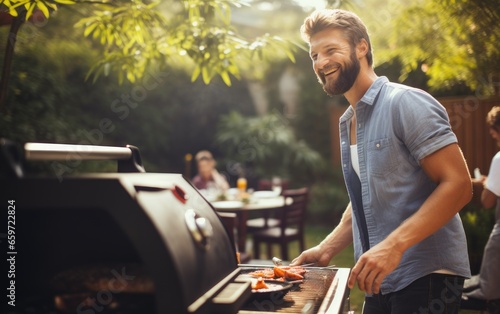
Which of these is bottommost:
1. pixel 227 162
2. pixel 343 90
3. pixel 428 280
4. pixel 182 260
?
pixel 227 162

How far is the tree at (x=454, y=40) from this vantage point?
4.35 meters

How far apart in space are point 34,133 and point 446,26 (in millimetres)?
6897

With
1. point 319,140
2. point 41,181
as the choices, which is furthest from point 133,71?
point 319,140

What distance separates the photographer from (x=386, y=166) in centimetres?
200

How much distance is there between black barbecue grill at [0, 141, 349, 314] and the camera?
121 centimetres

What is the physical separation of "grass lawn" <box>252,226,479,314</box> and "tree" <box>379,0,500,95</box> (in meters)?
2.72

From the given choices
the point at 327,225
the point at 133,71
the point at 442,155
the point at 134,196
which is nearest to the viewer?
the point at 134,196

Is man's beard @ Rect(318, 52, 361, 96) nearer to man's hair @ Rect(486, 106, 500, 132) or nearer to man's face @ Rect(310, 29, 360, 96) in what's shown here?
man's face @ Rect(310, 29, 360, 96)

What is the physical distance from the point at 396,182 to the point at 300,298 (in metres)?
0.61

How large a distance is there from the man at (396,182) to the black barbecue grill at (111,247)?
0.43 meters

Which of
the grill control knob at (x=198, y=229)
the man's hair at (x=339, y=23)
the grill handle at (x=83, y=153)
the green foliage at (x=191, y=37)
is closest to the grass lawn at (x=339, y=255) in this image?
the green foliage at (x=191, y=37)

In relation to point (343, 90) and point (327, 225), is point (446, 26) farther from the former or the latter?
point (327, 225)

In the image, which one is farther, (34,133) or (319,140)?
(319,140)

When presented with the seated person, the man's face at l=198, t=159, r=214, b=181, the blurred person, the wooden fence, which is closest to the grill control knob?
the blurred person
